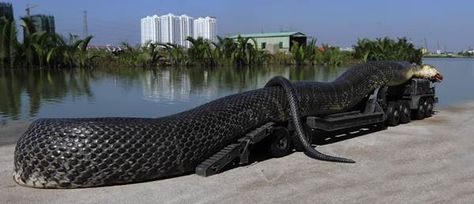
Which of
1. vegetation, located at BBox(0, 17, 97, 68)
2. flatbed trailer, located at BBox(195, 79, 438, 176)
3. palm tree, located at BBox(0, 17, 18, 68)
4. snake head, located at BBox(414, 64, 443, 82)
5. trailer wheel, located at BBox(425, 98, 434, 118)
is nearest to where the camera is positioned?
flatbed trailer, located at BBox(195, 79, 438, 176)

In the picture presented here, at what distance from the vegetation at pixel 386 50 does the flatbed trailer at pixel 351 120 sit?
47.5 m

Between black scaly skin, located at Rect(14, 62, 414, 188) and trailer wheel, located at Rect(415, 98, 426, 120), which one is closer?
black scaly skin, located at Rect(14, 62, 414, 188)

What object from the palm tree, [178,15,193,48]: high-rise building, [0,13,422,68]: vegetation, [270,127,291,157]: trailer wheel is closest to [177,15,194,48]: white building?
[178,15,193,48]: high-rise building

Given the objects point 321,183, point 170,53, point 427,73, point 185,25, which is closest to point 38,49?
point 170,53

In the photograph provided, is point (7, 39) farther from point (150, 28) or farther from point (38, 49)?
point (150, 28)

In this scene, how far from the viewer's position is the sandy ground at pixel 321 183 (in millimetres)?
6012

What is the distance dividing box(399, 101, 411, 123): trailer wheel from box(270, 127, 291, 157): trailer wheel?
14.3ft

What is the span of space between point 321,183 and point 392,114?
17.0 ft

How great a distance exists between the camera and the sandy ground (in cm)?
601

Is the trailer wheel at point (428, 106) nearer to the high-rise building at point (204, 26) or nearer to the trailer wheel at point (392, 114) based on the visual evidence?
the trailer wheel at point (392, 114)

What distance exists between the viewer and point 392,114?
11.3m

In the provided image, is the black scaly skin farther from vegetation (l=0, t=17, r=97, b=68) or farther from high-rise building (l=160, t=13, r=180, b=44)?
high-rise building (l=160, t=13, r=180, b=44)

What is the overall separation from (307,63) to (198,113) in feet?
173

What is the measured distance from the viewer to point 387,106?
1133cm
